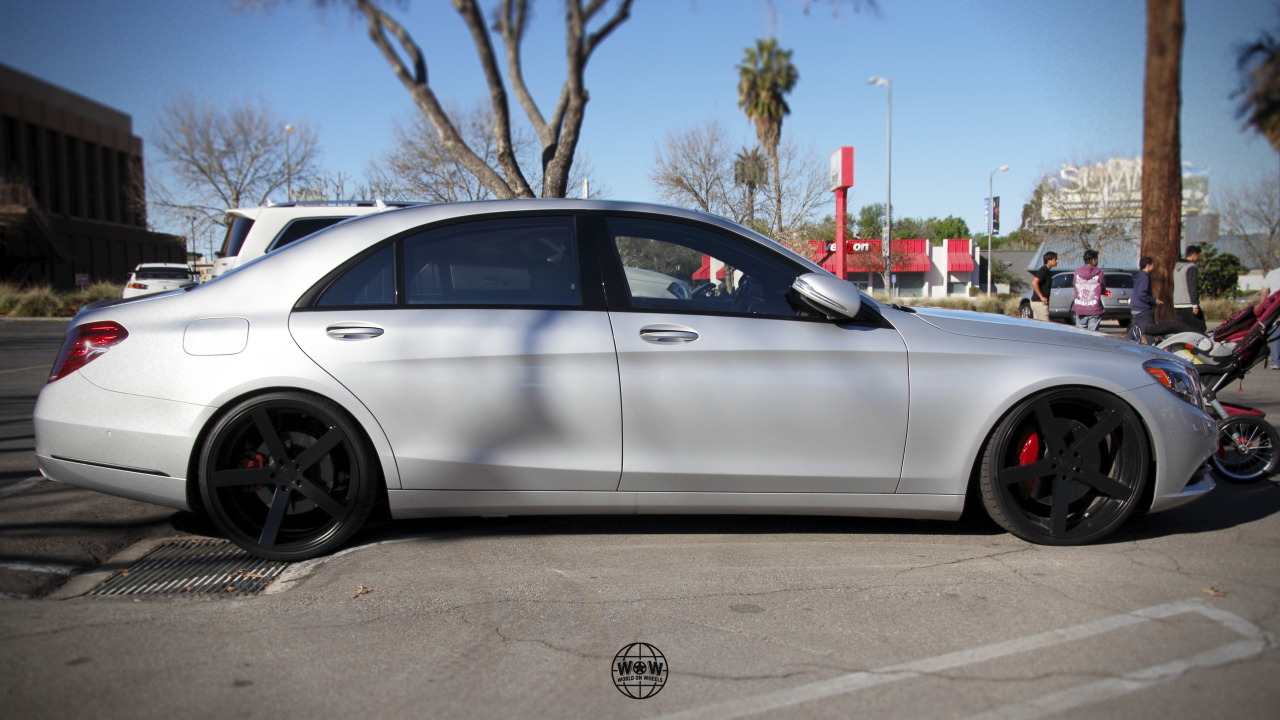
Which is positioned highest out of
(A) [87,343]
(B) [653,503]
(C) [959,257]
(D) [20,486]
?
(C) [959,257]

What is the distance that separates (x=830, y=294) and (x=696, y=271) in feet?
2.17

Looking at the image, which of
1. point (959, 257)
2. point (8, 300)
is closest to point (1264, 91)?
point (8, 300)

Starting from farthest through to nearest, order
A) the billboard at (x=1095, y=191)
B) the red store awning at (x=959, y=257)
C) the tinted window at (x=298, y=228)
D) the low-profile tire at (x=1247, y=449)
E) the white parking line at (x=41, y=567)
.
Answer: the red store awning at (x=959, y=257)
the billboard at (x=1095, y=191)
the tinted window at (x=298, y=228)
the low-profile tire at (x=1247, y=449)
the white parking line at (x=41, y=567)

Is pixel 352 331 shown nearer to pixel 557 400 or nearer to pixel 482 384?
pixel 482 384

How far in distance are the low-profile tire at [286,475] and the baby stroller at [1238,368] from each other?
510 cm

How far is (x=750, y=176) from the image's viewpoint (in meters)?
23.0

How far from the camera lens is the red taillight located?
3.92 meters

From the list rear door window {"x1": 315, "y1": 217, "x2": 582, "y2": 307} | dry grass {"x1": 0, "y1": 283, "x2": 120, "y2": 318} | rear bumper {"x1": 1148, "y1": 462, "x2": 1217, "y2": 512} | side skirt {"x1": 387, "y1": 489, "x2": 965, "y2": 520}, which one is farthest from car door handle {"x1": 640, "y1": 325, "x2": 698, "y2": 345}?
dry grass {"x1": 0, "y1": 283, "x2": 120, "y2": 318}

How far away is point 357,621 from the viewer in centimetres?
321

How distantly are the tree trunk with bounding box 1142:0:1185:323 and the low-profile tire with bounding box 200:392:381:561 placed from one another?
1028 centimetres

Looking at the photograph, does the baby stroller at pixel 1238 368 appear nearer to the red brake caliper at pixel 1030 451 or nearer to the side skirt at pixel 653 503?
the red brake caliper at pixel 1030 451

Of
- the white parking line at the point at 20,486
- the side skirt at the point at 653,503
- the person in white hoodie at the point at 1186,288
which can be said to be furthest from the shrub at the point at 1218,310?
the white parking line at the point at 20,486

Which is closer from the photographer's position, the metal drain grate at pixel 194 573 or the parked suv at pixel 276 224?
the metal drain grate at pixel 194 573

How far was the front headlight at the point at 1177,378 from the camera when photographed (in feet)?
13.5
